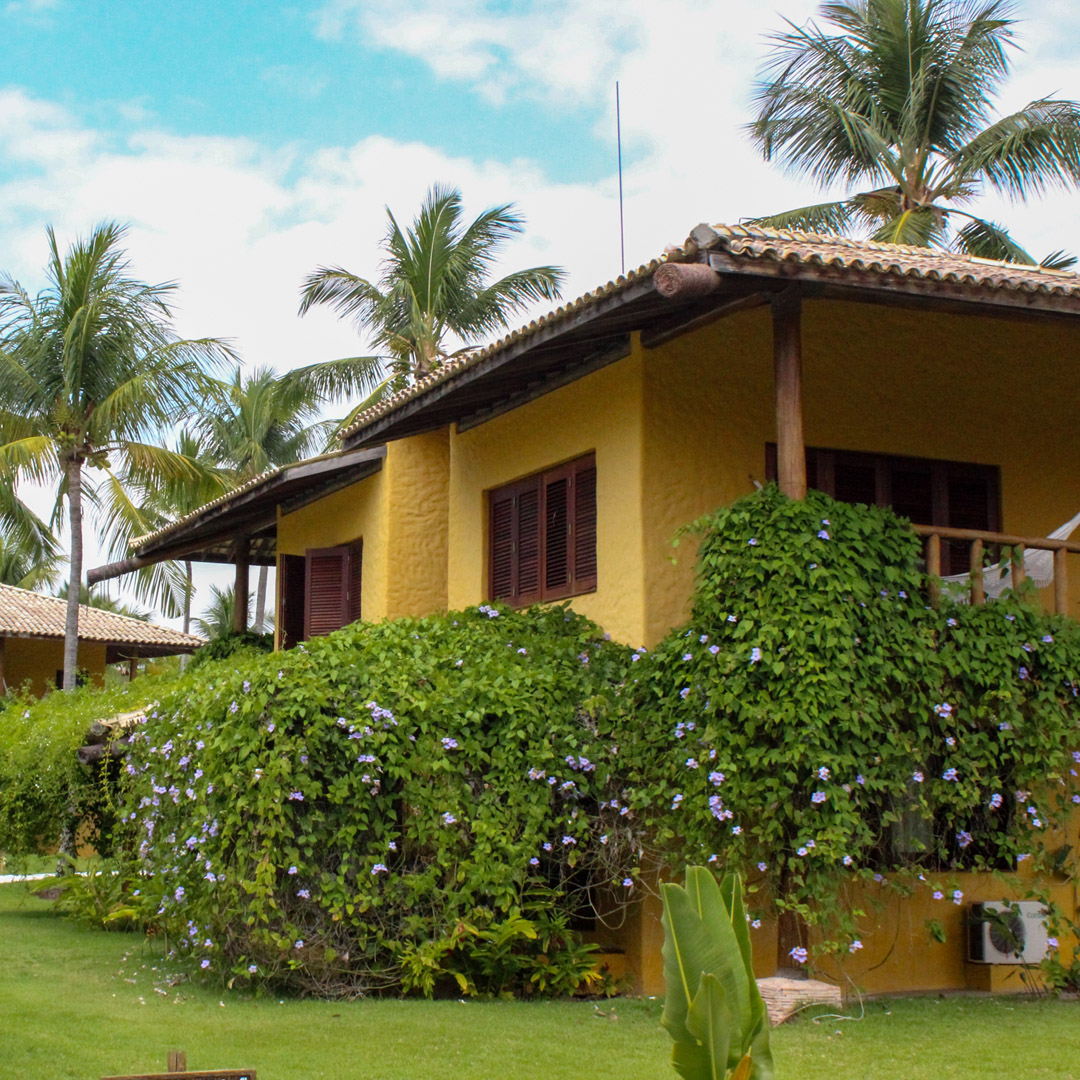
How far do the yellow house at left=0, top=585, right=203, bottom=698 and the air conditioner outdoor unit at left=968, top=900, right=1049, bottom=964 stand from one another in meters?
22.4

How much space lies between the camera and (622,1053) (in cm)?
756

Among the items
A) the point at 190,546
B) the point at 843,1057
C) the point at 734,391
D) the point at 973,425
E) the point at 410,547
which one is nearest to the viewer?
the point at 843,1057

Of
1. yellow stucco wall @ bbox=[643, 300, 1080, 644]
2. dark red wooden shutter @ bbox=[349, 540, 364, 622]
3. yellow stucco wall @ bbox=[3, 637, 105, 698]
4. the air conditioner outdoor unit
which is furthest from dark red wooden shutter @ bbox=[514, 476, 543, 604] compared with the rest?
yellow stucco wall @ bbox=[3, 637, 105, 698]

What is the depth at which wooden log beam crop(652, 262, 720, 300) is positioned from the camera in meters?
8.23

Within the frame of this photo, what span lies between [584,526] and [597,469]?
0.50 meters

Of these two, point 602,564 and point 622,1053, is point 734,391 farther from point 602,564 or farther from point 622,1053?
point 622,1053

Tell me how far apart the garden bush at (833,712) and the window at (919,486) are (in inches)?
83.6

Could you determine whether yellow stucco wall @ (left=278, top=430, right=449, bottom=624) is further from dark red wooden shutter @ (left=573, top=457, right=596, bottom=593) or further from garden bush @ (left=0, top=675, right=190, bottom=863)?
dark red wooden shutter @ (left=573, top=457, right=596, bottom=593)

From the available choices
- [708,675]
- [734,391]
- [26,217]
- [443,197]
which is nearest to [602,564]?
[734,391]

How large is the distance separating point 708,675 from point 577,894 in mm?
2123

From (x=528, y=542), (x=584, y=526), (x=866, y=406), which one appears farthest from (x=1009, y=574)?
(x=528, y=542)

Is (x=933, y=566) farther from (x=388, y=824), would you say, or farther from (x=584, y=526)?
(x=388, y=824)

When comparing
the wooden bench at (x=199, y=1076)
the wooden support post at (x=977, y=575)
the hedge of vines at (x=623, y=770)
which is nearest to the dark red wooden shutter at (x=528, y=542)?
the hedge of vines at (x=623, y=770)

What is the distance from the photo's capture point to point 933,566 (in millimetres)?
9031
